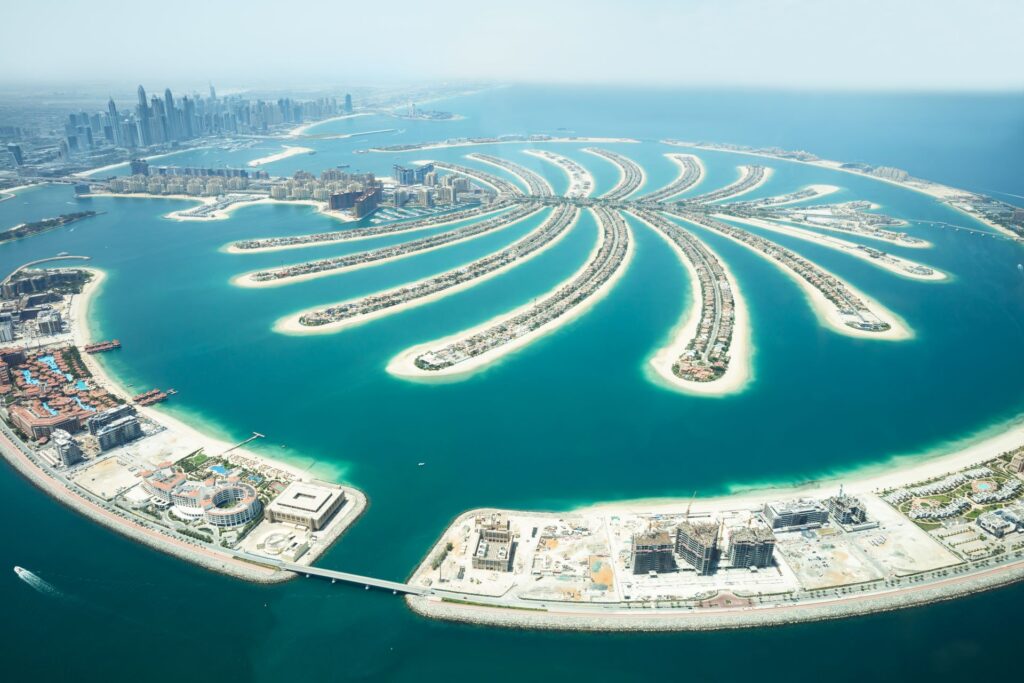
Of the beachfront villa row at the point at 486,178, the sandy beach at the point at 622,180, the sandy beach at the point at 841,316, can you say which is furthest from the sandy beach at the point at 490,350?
the sandy beach at the point at 622,180

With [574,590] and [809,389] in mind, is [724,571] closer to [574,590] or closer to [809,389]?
[574,590]

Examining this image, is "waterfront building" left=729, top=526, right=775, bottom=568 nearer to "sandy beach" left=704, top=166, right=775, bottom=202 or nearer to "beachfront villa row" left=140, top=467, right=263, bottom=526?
"beachfront villa row" left=140, top=467, right=263, bottom=526

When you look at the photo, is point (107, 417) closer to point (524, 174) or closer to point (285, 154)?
point (524, 174)

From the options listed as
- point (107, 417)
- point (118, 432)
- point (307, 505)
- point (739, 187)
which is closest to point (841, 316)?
point (307, 505)

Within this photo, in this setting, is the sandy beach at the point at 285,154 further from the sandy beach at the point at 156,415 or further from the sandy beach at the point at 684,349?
the sandy beach at the point at 684,349

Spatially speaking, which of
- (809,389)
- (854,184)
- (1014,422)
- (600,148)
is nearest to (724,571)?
(809,389)

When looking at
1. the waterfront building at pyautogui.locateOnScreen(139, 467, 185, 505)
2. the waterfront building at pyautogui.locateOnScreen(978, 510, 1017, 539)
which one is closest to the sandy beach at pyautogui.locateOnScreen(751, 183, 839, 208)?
the waterfront building at pyautogui.locateOnScreen(978, 510, 1017, 539)
